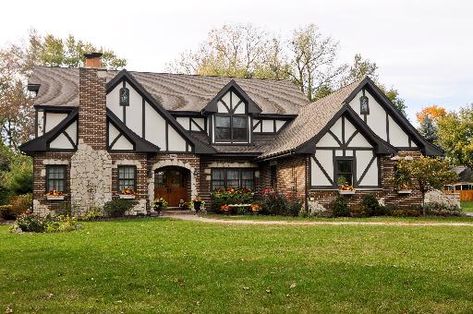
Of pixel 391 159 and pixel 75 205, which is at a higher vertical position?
pixel 391 159

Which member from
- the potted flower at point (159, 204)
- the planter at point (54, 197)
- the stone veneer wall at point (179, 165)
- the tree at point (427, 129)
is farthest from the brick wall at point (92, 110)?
the tree at point (427, 129)

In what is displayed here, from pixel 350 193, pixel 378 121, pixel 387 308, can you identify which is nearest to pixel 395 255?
pixel 387 308

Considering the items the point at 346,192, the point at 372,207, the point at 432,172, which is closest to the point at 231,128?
the point at 346,192

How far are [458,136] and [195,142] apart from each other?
28896 mm

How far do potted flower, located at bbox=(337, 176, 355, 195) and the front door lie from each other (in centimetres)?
749

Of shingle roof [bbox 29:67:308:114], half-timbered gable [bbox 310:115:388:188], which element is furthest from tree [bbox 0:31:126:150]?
half-timbered gable [bbox 310:115:388:188]

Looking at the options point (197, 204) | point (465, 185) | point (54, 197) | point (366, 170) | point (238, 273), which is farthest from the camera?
point (465, 185)

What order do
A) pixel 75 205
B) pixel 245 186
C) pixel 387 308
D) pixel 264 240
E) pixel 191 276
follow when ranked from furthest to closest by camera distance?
pixel 245 186 < pixel 75 205 < pixel 264 240 < pixel 191 276 < pixel 387 308

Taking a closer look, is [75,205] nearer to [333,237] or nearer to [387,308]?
[333,237]

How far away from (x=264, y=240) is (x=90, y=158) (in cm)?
1154

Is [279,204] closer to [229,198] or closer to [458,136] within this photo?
[229,198]

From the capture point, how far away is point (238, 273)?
898cm

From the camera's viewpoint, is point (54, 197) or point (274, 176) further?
point (274, 176)

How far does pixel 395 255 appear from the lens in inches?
430
